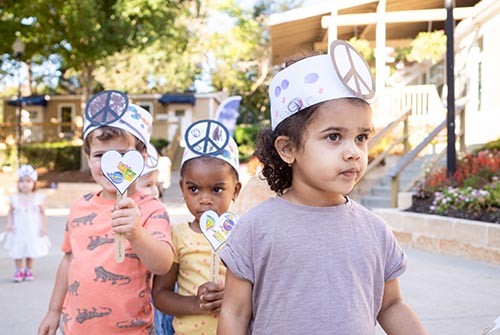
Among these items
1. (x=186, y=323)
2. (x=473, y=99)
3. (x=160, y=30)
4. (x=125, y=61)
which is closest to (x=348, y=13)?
(x=473, y=99)

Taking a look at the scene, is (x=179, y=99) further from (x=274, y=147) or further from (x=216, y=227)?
(x=274, y=147)

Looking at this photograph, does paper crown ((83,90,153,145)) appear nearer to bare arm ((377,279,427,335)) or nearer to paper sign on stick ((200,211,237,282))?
paper sign on stick ((200,211,237,282))

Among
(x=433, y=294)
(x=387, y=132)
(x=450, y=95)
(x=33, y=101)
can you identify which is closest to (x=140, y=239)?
(x=433, y=294)

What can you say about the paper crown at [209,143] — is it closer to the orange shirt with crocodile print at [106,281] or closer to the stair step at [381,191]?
the orange shirt with crocodile print at [106,281]

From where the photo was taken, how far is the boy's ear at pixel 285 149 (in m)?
1.74

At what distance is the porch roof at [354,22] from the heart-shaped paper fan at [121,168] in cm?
1193

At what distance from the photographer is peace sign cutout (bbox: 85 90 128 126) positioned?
2.41 m

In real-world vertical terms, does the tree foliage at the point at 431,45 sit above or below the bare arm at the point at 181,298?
above

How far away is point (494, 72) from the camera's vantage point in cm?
1362

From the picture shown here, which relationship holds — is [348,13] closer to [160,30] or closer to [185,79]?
[160,30]

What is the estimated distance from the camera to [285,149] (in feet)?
5.74

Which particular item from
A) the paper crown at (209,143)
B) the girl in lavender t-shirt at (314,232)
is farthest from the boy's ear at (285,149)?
the paper crown at (209,143)

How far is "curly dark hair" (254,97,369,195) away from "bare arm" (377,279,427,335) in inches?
17.7

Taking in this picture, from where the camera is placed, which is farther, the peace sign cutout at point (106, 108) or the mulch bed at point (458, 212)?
the mulch bed at point (458, 212)
